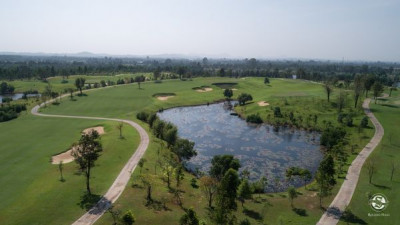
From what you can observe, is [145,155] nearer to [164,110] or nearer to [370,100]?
[164,110]

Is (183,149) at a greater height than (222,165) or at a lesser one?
lesser

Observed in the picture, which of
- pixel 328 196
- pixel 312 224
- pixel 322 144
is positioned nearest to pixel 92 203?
pixel 312 224

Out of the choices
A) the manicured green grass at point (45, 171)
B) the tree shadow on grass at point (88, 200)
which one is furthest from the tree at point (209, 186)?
the manicured green grass at point (45, 171)

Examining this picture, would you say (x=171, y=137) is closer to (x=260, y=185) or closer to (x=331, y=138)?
(x=260, y=185)

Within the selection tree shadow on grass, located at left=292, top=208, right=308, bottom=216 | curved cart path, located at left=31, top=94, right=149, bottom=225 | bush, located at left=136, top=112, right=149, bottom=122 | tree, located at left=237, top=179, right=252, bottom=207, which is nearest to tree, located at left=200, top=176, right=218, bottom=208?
tree, located at left=237, top=179, right=252, bottom=207

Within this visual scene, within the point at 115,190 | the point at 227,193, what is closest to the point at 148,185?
the point at 115,190
